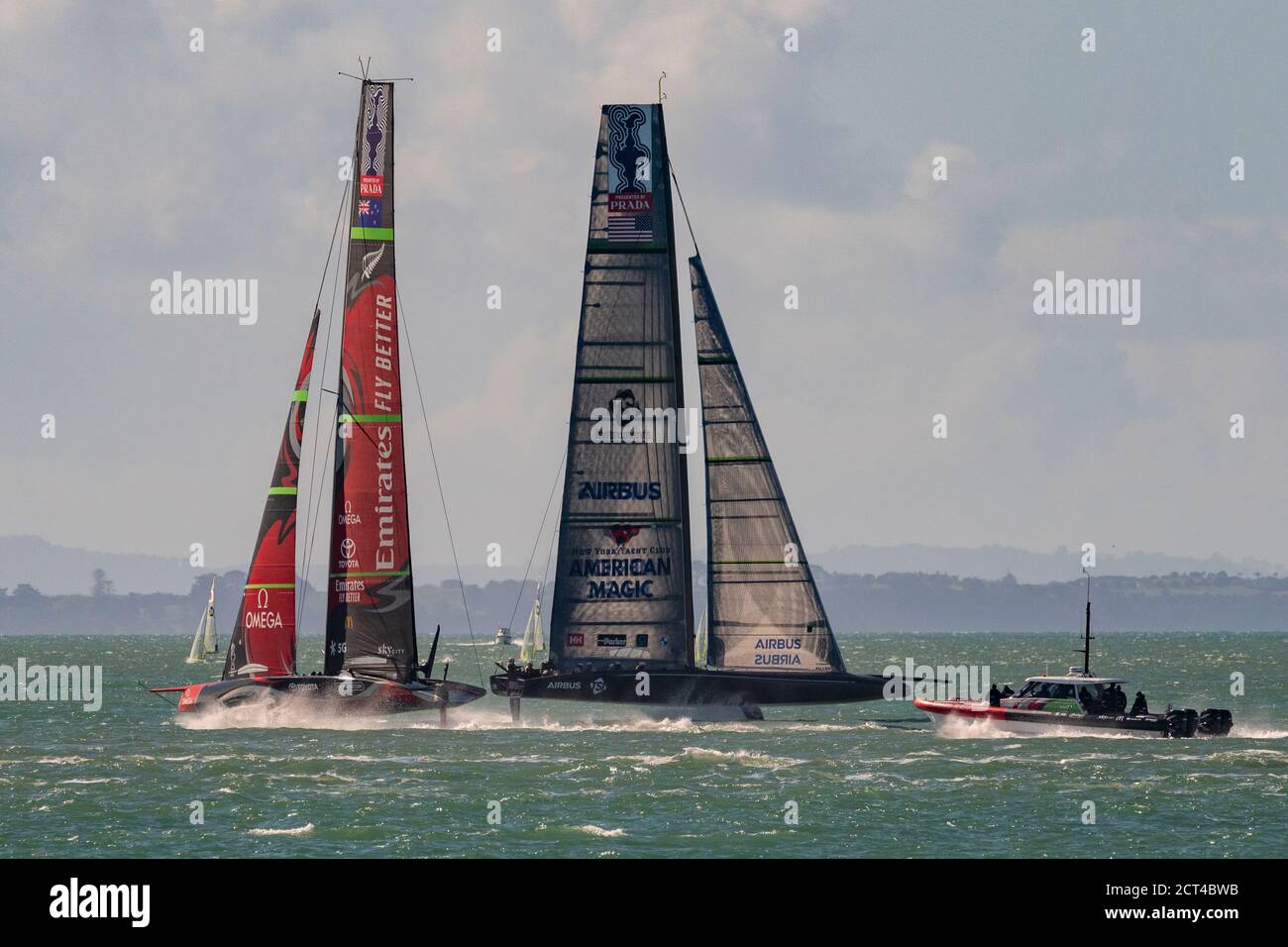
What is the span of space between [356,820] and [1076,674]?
24.3 metres

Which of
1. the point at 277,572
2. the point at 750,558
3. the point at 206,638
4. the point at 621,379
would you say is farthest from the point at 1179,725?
the point at 206,638

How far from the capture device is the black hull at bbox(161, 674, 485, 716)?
168ft

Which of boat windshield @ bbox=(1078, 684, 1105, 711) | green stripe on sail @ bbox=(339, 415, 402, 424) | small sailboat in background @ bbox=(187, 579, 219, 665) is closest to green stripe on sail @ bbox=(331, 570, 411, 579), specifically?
green stripe on sail @ bbox=(339, 415, 402, 424)

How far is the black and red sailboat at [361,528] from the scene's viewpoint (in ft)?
169

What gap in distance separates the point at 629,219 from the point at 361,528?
11558 mm

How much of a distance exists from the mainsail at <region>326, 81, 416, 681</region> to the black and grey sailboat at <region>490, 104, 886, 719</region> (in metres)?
4.52

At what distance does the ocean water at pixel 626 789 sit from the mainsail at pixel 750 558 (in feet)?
7.78

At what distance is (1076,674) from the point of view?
5150 centimetres

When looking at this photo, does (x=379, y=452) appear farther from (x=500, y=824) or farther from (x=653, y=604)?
(x=500, y=824)

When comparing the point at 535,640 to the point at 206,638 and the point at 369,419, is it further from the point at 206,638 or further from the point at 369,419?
the point at 369,419

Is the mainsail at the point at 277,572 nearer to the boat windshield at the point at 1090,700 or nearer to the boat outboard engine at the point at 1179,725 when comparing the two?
the boat windshield at the point at 1090,700
